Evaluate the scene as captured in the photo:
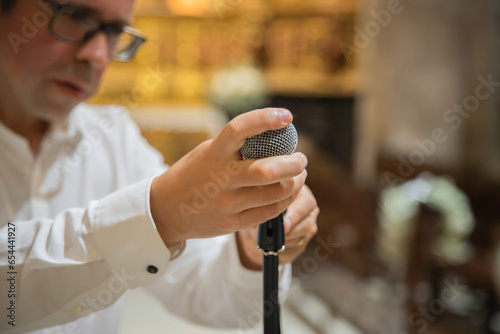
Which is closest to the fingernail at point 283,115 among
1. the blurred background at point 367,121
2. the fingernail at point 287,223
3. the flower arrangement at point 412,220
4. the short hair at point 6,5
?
the fingernail at point 287,223

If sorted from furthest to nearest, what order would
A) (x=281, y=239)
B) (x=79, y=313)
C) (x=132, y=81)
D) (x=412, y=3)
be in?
(x=132, y=81), (x=412, y=3), (x=79, y=313), (x=281, y=239)

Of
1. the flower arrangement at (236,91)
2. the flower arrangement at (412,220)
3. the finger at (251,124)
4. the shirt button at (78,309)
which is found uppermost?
the finger at (251,124)

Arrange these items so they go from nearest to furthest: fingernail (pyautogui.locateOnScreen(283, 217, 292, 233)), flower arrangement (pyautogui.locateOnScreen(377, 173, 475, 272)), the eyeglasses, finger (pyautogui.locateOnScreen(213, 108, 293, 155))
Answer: finger (pyautogui.locateOnScreen(213, 108, 293, 155)) → fingernail (pyautogui.locateOnScreen(283, 217, 292, 233)) → the eyeglasses → flower arrangement (pyautogui.locateOnScreen(377, 173, 475, 272))

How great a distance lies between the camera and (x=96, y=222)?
2.37ft

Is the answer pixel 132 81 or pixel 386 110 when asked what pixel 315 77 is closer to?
pixel 386 110

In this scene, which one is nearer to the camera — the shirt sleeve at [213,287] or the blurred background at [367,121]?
the shirt sleeve at [213,287]

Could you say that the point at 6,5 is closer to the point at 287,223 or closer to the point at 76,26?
the point at 76,26

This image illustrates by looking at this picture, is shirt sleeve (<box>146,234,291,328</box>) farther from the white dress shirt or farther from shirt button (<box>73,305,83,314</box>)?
shirt button (<box>73,305,83,314</box>)

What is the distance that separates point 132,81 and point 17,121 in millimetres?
4812

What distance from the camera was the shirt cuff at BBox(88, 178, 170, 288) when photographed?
0.69m

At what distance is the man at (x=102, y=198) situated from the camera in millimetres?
629

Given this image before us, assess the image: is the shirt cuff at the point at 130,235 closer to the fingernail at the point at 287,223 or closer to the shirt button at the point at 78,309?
the shirt button at the point at 78,309

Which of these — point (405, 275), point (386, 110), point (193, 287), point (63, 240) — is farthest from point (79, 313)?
point (386, 110)

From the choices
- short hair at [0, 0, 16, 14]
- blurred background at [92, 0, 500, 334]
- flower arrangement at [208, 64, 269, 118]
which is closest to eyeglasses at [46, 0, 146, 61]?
short hair at [0, 0, 16, 14]
